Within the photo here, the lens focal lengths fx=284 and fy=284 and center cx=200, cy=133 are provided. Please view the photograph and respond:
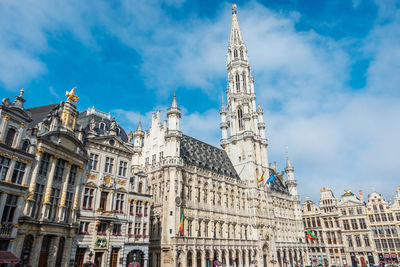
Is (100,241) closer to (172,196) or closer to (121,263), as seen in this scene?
(121,263)

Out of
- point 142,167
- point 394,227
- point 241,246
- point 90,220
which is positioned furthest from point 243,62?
point 90,220

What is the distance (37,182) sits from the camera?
1063 inches

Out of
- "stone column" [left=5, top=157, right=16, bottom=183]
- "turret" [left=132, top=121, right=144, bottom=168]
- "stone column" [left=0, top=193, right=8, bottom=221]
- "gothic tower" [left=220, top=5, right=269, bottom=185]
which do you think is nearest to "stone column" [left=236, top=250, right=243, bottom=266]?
"gothic tower" [left=220, top=5, right=269, bottom=185]

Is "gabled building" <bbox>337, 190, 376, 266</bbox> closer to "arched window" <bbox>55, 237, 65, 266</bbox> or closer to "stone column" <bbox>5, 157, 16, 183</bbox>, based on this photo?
"arched window" <bbox>55, 237, 65, 266</bbox>

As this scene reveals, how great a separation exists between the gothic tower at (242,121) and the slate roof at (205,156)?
10.8 feet

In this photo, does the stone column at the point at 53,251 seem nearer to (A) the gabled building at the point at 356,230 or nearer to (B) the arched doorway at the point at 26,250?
(B) the arched doorway at the point at 26,250

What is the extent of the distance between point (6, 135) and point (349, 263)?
80.4 meters

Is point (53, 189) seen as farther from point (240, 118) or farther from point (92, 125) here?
point (240, 118)

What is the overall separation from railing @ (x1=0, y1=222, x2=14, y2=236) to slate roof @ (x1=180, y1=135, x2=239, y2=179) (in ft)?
102

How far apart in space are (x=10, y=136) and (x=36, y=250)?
417 inches

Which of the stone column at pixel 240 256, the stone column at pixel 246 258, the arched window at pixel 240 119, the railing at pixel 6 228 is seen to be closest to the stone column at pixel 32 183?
the railing at pixel 6 228

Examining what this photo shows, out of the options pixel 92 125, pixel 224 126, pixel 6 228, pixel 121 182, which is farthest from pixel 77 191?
pixel 224 126

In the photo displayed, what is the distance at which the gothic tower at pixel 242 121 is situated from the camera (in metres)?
68.4

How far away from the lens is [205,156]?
202 ft
